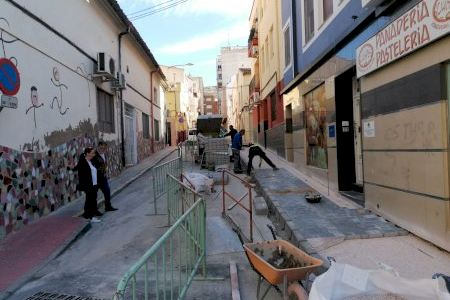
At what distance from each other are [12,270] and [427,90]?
5810 millimetres

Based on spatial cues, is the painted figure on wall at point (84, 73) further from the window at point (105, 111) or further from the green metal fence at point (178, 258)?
the green metal fence at point (178, 258)

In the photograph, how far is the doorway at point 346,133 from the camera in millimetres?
9289

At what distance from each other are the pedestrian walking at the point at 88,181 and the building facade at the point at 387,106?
16.7ft

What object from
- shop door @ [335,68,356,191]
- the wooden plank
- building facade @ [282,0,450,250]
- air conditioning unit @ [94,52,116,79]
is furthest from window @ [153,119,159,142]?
the wooden plank

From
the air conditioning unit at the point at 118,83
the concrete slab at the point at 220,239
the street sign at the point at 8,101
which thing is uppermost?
the air conditioning unit at the point at 118,83

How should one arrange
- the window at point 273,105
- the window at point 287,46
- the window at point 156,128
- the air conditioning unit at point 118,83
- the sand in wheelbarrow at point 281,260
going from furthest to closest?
the window at point 156,128, the window at point 273,105, the window at point 287,46, the air conditioning unit at point 118,83, the sand in wheelbarrow at point 281,260

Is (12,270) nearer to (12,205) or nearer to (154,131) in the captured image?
(12,205)

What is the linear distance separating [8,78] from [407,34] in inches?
237

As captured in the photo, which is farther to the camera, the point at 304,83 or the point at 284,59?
the point at 284,59

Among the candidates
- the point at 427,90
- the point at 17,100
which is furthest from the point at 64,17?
the point at 427,90

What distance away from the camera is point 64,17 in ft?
33.7

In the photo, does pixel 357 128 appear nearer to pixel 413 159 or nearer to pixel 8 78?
pixel 413 159

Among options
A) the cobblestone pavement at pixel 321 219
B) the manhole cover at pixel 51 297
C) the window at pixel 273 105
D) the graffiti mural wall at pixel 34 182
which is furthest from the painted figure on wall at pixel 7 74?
the window at pixel 273 105

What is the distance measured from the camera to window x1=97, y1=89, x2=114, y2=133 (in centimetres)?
1329
